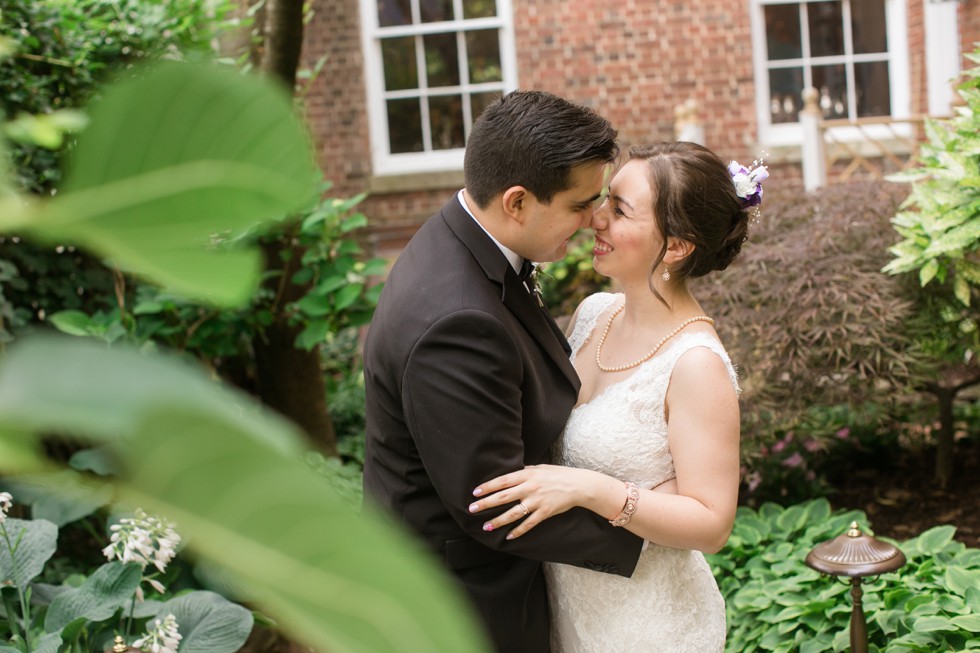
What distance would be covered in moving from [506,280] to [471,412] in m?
0.37

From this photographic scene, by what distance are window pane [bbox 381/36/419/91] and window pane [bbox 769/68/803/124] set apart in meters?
3.63

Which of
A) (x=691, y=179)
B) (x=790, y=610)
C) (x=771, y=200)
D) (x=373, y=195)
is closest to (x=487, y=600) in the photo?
(x=691, y=179)

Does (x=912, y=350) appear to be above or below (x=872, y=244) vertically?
below

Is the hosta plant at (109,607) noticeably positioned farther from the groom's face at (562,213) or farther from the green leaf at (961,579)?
the green leaf at (961,579)

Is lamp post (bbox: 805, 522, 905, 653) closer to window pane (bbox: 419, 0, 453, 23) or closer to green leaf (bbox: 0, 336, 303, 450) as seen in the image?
green leaf (bbox: 0, 336, 303, 450)

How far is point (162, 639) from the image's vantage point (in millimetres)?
2689

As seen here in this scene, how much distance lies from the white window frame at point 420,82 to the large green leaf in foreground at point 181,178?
9438mm

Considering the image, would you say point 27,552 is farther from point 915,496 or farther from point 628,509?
point 915,496

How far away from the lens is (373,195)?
965cm

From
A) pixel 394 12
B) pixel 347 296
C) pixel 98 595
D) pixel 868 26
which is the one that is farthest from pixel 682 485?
pixel 868 26

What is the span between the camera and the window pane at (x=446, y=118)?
9.93 metres

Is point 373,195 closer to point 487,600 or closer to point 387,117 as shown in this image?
point 387,117

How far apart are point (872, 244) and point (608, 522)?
2.73 m

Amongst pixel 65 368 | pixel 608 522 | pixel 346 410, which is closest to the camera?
pixel 65 368
